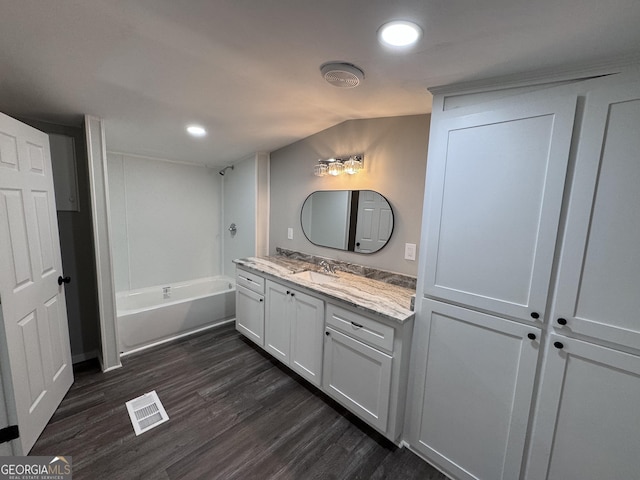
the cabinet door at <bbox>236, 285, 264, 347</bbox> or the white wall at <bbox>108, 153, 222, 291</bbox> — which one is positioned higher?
the white wall at <bbox>108, 153, 222, 291</bbox>

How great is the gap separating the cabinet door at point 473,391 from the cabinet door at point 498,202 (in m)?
0.13

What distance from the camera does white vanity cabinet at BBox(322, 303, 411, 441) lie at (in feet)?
5.29

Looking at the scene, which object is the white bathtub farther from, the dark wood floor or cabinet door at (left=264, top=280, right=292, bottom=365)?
cabinet door at (left=264, top=280, right=292, bottom=365)

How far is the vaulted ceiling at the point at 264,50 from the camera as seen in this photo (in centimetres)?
92

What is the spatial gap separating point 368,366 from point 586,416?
1009mm

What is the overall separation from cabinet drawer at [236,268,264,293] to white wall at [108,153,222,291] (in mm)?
1350

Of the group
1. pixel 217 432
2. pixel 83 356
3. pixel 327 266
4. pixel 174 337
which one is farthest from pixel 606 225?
Answer: pixel 83 356

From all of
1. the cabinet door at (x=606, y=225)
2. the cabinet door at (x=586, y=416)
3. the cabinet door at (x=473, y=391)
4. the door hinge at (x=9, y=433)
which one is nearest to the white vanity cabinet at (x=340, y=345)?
the cabinet door at (x=473, y=391)

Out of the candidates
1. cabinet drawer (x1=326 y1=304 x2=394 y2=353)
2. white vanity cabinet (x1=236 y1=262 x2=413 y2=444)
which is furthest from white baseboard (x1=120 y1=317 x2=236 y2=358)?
cabinet drawer (x1=326 y1=304 x2=394 y2=353)

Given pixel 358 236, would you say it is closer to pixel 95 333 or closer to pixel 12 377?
pixel 12 377

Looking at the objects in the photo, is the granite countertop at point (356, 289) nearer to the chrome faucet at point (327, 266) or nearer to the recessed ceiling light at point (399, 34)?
the chrome faucet at point (327, 266)

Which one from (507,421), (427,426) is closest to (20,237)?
(427,426)

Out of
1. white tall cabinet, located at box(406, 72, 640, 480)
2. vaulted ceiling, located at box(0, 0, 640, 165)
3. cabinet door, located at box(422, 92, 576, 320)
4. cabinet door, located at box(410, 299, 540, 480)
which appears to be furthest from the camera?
cabinet door, located at box(410, 299, 540, 480)

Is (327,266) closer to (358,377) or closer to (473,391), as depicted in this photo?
(358,377)
